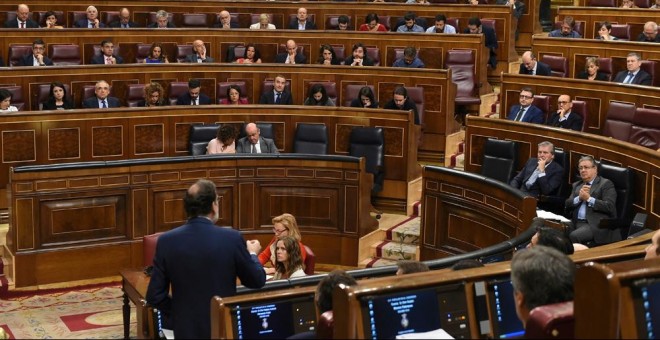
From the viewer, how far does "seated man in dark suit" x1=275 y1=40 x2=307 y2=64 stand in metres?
9.53

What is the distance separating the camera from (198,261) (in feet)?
11.8

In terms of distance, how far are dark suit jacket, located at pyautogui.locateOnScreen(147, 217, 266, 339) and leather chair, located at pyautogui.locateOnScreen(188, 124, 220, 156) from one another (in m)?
4.27

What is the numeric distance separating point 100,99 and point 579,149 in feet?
12.2

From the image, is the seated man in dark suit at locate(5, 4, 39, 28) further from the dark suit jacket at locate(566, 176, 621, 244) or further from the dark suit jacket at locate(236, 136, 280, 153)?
the dark suit jacket at locate(566, 176, 621, 244)

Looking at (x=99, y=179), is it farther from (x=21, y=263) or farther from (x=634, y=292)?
(x=634, y=292)

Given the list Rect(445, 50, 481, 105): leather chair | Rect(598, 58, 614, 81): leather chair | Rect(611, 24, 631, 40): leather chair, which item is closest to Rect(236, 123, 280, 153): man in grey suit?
Rect(445, 50, 481, 105): leather chair

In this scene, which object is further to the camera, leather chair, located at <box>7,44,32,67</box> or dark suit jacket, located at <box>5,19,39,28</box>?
dark suit jacket, located at <box>5,19,39,28</box>

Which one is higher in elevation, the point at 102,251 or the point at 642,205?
the point at 642,205

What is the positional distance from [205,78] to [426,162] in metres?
2.00

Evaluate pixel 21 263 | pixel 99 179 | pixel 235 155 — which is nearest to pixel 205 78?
pixel 235 155

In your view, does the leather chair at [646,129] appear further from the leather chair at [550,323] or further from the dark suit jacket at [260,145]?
the leather chair at [550,323]

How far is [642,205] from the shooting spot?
6.32 m

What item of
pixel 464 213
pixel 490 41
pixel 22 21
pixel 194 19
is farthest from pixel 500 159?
pixel 22 21

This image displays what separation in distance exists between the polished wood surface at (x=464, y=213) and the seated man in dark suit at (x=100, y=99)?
271cm
